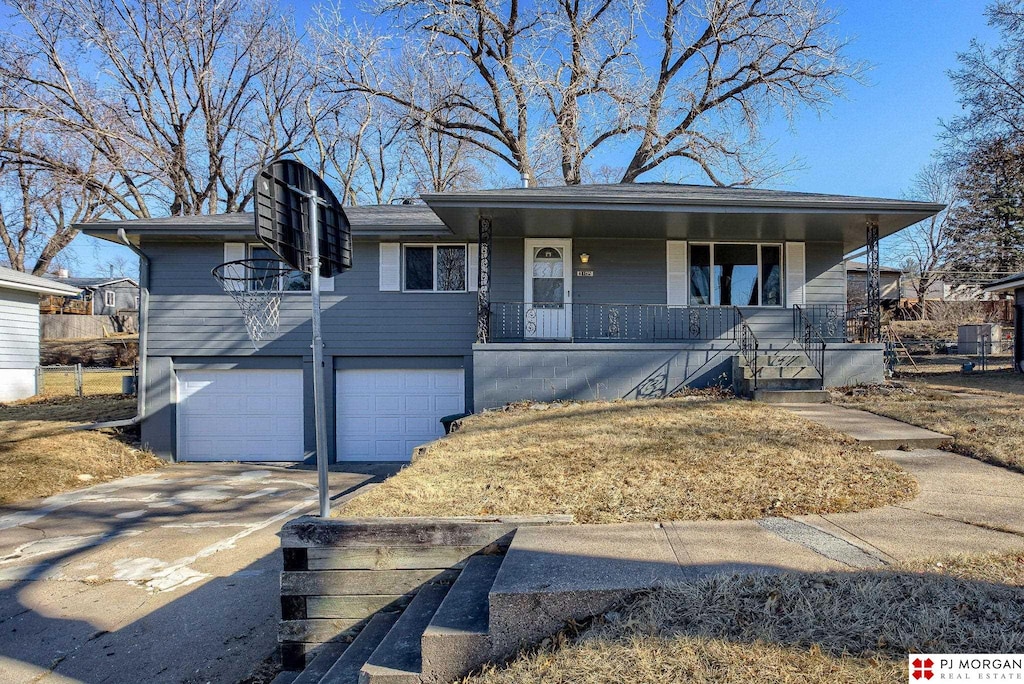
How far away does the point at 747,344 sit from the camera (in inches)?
424

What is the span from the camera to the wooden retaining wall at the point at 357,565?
350 cm

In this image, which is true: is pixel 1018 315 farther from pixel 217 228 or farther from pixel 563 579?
pixel 217 228

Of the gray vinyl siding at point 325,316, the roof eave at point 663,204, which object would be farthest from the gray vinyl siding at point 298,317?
the roof eave at point 663,204

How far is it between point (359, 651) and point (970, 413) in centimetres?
785

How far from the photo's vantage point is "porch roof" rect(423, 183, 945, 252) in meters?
9.14

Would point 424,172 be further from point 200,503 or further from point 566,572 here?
point 566,572

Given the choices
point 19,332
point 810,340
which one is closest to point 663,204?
point 810,340

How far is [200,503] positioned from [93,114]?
58.6 ft

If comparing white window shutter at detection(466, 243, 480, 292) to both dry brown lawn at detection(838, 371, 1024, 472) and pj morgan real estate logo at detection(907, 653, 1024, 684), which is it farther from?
pj morgan real estate logo at detection(907, 653, 1024, 684)

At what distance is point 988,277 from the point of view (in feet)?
87.9

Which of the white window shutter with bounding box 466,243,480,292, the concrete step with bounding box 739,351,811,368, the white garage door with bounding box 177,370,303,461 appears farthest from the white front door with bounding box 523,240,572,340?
the white garage door with bounding box 177,370,303,461

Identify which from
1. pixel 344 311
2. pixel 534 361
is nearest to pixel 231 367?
pixel 344 311

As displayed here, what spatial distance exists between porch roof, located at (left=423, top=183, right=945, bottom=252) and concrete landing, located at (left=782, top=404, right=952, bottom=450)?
3.41 m

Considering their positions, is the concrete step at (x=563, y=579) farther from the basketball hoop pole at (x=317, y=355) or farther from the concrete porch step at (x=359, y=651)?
the basketball hoop pole at (x=317, y=355)
